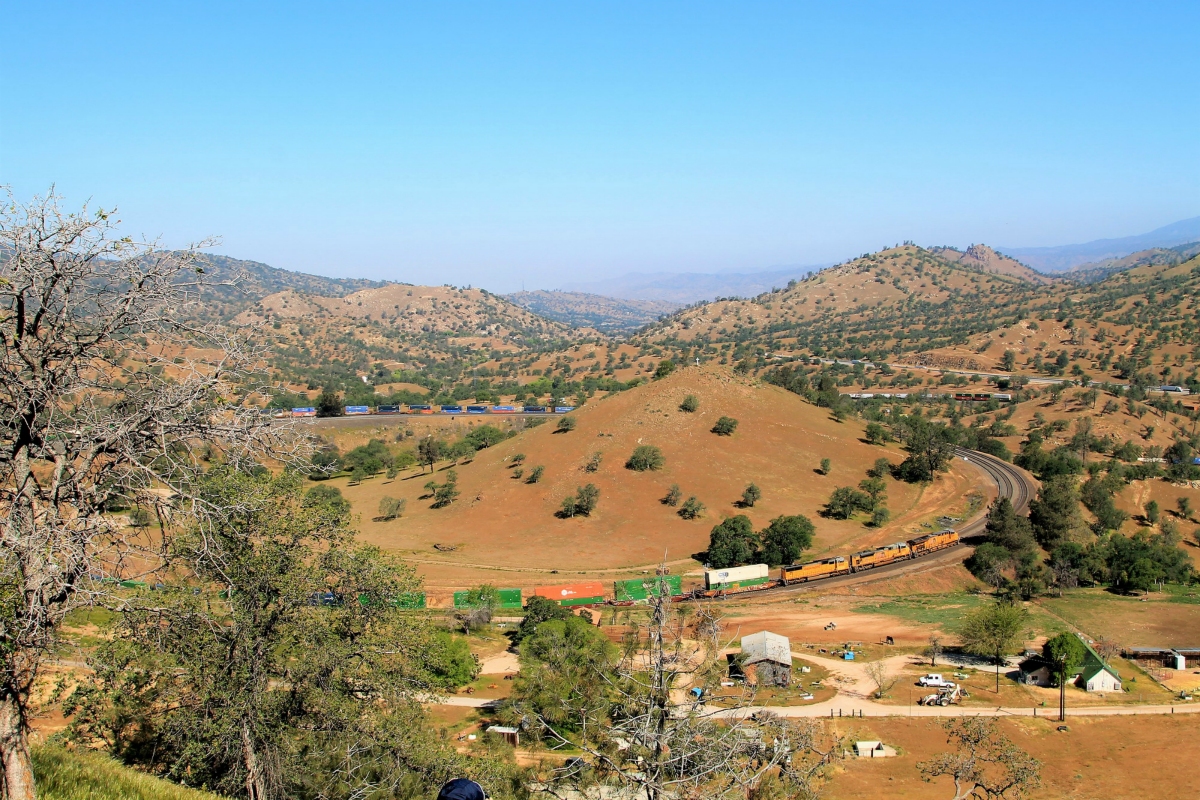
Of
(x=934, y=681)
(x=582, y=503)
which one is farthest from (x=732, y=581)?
(x=582, y=503)

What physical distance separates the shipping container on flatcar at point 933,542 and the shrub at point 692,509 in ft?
54.3

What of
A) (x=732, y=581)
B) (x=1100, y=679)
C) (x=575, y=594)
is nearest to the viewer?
(x=1100, y=679)

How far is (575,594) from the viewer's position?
4672 centimetres

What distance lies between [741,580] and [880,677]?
15535 millimetres

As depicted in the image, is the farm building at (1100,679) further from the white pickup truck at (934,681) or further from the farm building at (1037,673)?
the white pickup truck at (934,681)

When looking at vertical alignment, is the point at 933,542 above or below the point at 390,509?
below

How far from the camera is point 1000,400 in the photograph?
112500 millimetres

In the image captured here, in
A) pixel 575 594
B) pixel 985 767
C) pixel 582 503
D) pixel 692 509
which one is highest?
pixel 582 503

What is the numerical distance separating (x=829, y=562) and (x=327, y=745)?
1801 inches

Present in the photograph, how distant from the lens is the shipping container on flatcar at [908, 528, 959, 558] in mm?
56969

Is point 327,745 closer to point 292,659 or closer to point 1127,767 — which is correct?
point 292,659

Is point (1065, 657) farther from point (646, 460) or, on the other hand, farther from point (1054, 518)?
point (646, 460)

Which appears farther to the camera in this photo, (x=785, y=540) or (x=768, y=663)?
(x=785, y=540)

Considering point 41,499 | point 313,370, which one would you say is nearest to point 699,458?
point 41,499
